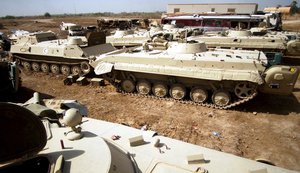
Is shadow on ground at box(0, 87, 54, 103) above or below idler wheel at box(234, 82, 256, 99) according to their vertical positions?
below

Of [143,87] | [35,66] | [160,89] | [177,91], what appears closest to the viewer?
[177,91]

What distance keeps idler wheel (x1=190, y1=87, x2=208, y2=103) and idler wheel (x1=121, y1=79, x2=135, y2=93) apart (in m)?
2.74

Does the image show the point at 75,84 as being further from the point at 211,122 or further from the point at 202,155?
the point at 202,155

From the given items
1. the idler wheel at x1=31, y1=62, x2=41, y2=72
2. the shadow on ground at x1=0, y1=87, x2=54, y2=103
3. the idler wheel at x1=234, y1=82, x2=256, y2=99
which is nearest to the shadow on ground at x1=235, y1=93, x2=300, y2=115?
the idler wheel at x1=234, y1=82, x2=256, y2=99

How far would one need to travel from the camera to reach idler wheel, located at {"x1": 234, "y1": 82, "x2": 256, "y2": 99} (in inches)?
337

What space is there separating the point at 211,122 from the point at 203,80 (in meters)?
1.80

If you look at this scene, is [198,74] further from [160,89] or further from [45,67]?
[45,67]

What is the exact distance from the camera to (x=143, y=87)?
10.6m

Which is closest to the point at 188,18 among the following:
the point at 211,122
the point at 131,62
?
the point at 131,62

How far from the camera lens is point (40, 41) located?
51.5ft

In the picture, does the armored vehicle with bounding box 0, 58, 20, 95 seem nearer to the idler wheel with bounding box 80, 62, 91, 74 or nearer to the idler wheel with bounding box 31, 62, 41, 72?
the idler wheel with bounding box 80, 62, 91, 74

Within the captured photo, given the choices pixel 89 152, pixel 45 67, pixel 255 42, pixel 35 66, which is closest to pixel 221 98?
pixel 89 152

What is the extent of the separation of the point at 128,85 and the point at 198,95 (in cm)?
324

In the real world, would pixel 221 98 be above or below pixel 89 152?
below
